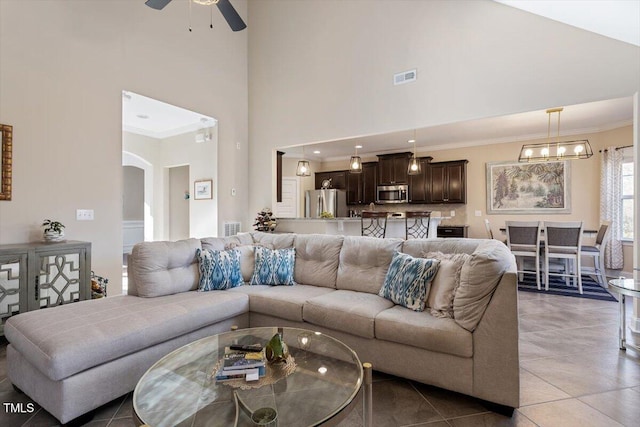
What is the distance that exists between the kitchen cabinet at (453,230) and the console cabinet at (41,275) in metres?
6.11

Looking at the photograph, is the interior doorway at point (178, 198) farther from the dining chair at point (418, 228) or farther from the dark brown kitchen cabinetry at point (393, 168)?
the dining chair at point (418, 228)

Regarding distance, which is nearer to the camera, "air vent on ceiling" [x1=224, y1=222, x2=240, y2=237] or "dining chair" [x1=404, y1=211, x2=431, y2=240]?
"dining chair" [x1=404, y1=211, x2=431, y2=240]

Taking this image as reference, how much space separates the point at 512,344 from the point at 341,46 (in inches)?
183

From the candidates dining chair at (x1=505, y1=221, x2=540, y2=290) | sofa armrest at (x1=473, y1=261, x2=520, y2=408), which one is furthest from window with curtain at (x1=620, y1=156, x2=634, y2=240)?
sofa armrest at (x1=473, y1=261, x2=520, y2=408)

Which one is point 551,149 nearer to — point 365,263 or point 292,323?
point 365,263

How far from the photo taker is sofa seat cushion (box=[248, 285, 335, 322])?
2.59 m

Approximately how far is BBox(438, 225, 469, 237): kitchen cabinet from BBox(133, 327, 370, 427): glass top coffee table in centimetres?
563

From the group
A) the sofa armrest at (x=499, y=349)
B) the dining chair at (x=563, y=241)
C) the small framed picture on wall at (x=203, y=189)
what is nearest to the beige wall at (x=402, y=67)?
the small framed picture on wall at (x=203, y=189)

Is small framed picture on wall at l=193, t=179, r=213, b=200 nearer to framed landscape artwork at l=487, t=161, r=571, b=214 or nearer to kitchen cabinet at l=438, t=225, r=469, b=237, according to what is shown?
kitchen cabinet at l=438, t=225, r=469, b=237

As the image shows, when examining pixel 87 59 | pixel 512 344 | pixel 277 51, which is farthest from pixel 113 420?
pixel 277 51

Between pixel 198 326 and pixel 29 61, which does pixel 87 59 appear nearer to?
pixel 29 61

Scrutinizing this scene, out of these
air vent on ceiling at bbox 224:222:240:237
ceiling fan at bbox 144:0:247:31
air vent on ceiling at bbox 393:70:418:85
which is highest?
ceiling fan at bbox 144:0:247:31

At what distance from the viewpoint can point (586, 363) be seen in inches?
97.5

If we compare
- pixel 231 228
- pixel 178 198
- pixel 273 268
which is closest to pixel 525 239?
pixel 273 268
